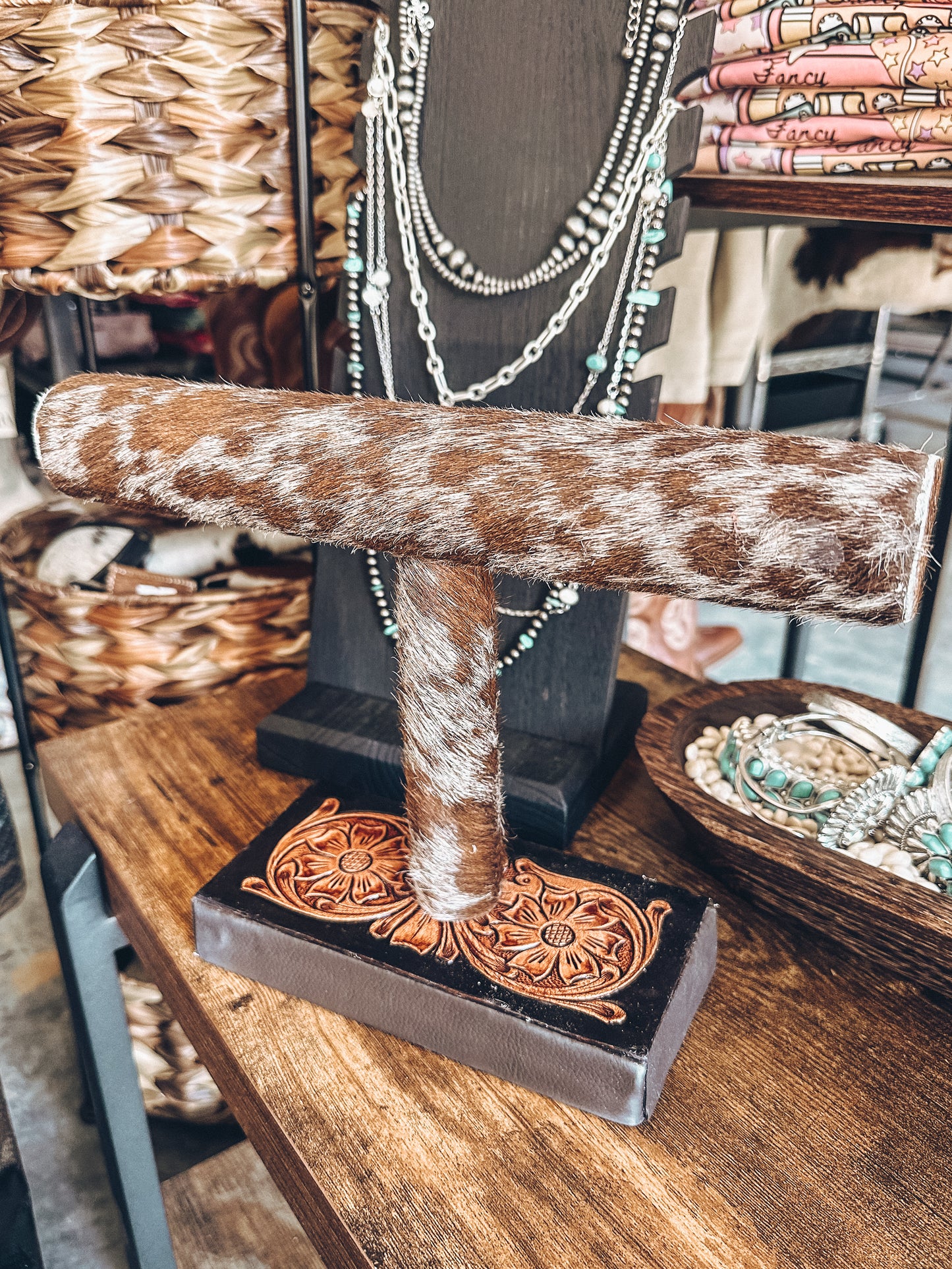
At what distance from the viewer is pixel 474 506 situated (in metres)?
0.37

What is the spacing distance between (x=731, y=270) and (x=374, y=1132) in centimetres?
94

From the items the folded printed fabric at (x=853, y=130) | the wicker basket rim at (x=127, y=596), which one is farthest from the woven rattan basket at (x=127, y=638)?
the folded printed fabric at (x=853, y=130)

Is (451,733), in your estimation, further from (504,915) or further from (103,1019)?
(103,1019)

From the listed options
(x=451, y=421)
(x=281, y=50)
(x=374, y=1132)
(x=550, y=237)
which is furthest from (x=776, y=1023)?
(x=281, y=50)

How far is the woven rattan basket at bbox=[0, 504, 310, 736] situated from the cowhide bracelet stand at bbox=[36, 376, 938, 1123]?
265 mm

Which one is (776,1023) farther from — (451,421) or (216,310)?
(216,310)

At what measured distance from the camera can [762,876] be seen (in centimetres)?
49

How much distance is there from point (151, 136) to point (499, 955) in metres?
0.52

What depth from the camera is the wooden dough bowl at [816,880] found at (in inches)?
17.0

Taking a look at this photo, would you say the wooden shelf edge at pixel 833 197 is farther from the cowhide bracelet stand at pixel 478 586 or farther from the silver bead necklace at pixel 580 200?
the cowhide bracelet stand at pixel 478 586

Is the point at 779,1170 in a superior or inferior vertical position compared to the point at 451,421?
inferior

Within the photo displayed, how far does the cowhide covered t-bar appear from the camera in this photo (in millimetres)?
320

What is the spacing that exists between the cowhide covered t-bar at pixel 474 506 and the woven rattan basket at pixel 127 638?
281mm

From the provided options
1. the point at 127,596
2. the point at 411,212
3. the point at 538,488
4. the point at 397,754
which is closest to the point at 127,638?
the point at 127,596
